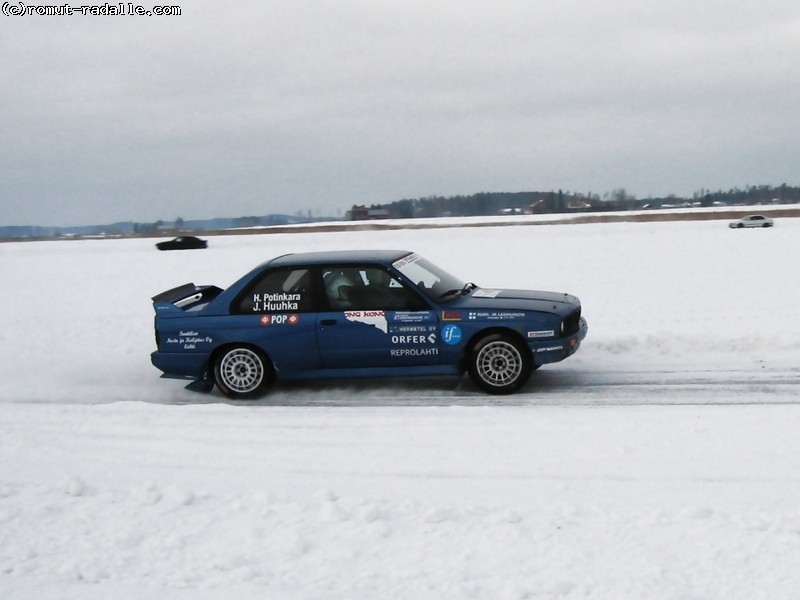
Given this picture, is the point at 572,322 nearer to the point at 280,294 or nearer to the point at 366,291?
the point at 366,291

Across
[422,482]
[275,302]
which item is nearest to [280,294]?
[275,302]

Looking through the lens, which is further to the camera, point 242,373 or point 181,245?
point 181,245

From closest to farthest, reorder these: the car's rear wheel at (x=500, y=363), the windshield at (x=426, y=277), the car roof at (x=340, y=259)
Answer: the car's rear wheel at (x=500, y=363) → the windshield at (x=426, y=277) → the car roof at (x=340, y=259)

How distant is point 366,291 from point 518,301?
164 centimetres

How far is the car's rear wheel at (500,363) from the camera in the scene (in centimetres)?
817

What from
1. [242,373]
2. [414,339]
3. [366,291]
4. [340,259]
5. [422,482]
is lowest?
[422,482]

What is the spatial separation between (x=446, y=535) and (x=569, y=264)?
20222mm

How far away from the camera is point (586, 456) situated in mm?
5785

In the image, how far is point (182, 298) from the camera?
359 inches

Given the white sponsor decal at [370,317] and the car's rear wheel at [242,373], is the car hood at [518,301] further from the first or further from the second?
the car's rear wheel at [242,373]

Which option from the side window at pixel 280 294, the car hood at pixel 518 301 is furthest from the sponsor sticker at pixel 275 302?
the car hood at pixel 518 301

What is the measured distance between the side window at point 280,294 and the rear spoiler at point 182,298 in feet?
2.40

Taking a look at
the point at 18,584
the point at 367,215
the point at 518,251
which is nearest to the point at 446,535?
the point at 18,584

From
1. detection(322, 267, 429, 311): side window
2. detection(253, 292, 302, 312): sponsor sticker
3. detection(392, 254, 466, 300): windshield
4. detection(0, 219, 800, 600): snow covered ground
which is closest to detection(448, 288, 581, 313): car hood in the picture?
detection(392, 254, 466, 300): windshield
